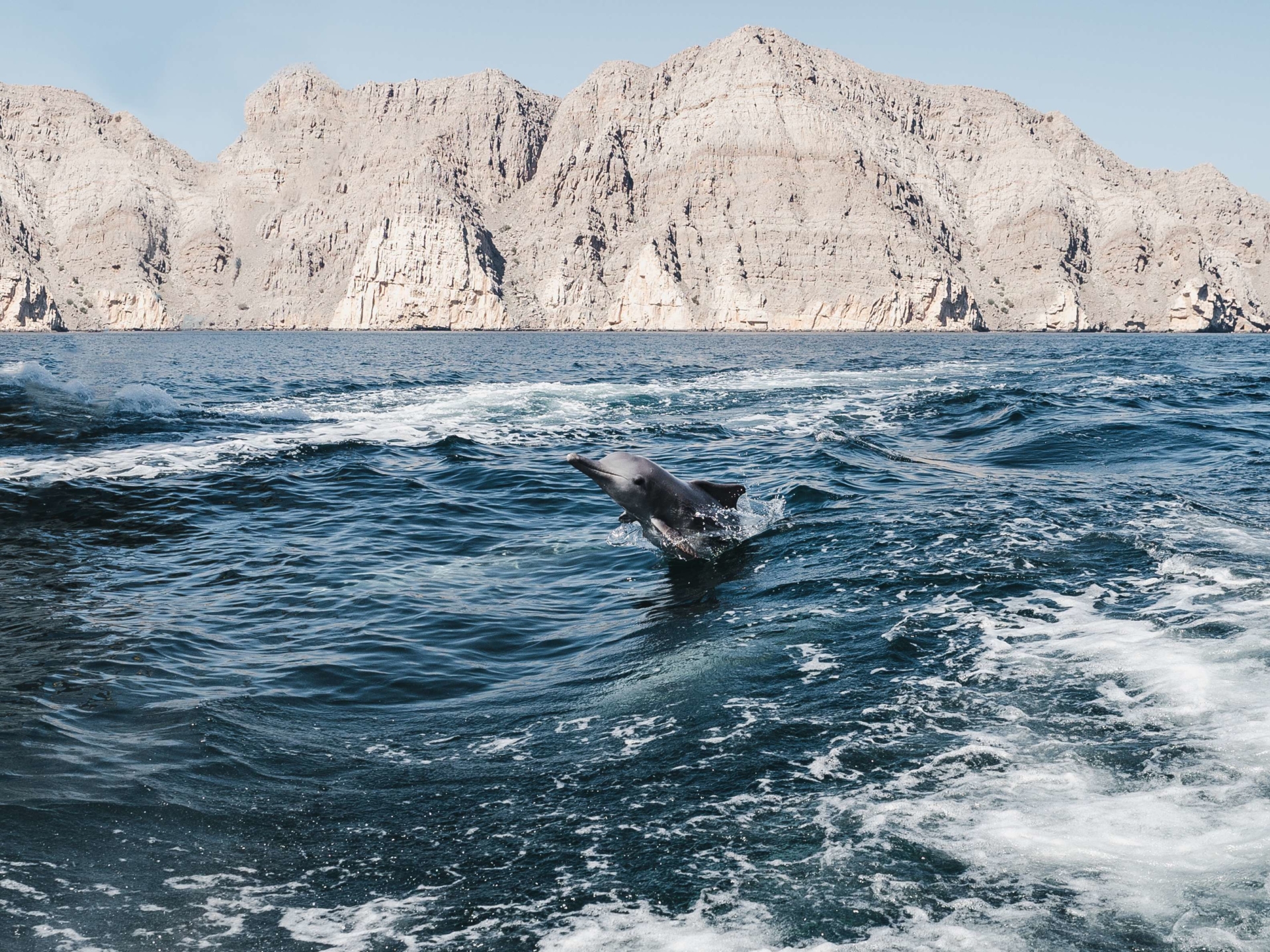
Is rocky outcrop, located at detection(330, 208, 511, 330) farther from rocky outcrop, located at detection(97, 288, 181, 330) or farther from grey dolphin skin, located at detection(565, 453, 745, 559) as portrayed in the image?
grey dolphin skin, located at detection(565, 453, 745, 559)

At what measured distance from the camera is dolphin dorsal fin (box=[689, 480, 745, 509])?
36.3ft

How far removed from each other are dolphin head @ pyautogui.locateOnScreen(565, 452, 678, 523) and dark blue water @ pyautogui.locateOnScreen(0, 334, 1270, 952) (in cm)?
91

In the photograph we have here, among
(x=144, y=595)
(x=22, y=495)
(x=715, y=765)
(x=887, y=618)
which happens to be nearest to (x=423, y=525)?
(x=144, y=595)

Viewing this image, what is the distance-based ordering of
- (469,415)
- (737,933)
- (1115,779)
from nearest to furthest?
(737,933) → (1115,779) → (469,415)

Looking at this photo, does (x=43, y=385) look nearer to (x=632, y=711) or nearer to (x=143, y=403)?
(x=143, y=403)

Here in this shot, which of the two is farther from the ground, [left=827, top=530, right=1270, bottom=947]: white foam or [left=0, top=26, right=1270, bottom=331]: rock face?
[left=0, top=26, right=1270, bottom=331]: rock face

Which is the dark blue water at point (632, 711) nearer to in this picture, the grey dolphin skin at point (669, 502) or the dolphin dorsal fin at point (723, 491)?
the grey dolphin skin at point (669, 502)

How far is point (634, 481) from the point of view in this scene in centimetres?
1050

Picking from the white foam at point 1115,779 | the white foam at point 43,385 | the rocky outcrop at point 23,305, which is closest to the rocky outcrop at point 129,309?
the rocky outcrop at point 23,305

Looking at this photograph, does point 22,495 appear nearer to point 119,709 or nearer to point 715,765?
point 119,709

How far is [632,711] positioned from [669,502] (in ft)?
14.9

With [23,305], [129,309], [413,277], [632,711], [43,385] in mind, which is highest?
[413,277]

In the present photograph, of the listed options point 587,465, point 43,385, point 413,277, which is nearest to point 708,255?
point 413,277

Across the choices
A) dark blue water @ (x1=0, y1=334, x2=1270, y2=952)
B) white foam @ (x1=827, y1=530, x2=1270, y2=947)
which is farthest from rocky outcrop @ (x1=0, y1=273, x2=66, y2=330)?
white foam @ (x1=827, y1=530, x2=1270, y2=947)
